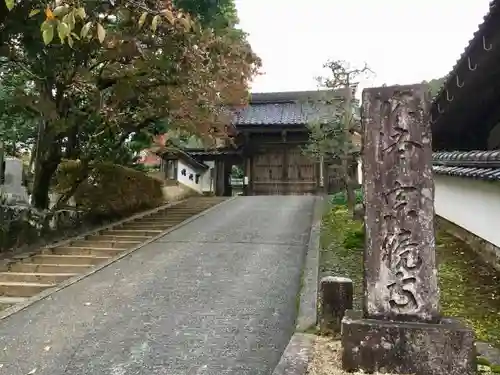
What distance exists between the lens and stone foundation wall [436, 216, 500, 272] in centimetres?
602

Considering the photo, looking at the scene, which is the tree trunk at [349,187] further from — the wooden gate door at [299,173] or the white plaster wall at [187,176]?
the white plaster wall at [187,176]

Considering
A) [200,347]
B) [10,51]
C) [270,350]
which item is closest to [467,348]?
[270,350]

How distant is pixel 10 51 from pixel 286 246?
264 inches

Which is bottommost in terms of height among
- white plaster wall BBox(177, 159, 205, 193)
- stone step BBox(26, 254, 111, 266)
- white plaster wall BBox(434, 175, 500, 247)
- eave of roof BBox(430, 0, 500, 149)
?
stone step BBox(26, 254, 111, 266)

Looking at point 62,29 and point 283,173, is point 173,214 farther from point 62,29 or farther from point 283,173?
point 62,29

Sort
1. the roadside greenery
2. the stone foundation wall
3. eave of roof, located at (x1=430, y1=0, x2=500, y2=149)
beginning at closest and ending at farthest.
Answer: the roadside greenery
eave of roof, located at (x1=430, y1=0, x2=500, y2=149)
the stone foundation wall

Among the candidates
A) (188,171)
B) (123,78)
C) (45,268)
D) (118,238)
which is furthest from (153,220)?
(188,171)

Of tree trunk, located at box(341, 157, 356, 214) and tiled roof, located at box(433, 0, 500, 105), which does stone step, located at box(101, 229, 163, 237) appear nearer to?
tree trunk, located at box(341, 157, 356, 214)

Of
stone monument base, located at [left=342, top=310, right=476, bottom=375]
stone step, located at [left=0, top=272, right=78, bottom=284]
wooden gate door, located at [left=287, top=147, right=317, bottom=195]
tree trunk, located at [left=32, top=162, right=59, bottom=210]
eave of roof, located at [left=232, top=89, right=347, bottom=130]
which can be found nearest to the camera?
stone monument base, located at [left=342, top=310, right=476, bottom=375]

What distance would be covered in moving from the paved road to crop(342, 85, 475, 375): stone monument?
129 centimetres

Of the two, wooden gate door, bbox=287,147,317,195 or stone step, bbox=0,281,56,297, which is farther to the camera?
wooden gate door, bbox=287,147,317,195

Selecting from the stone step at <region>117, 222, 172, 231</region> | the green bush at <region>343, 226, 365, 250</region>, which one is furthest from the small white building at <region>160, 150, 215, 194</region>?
the green bush at <region>343, 226, 365, 250</region>

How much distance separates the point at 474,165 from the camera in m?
6.61

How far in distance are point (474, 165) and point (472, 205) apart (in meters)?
0.91
